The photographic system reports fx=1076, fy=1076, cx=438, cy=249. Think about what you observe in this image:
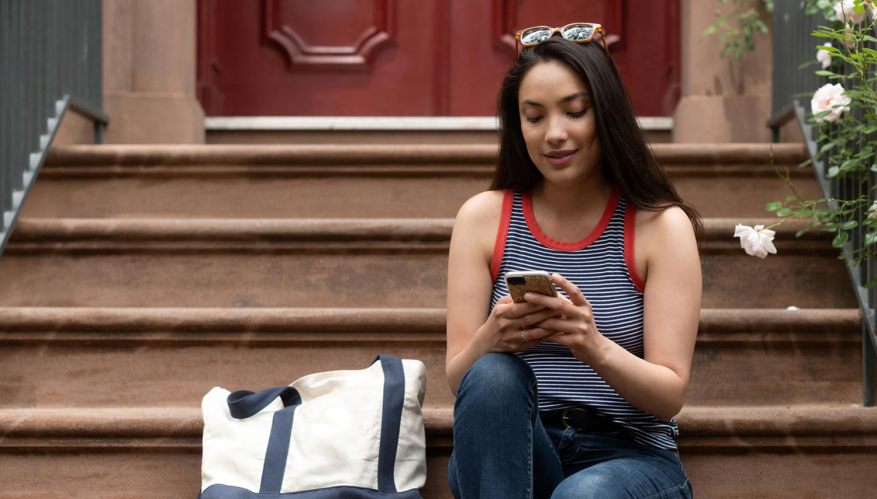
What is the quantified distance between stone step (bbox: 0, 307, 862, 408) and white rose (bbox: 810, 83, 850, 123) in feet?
1.42

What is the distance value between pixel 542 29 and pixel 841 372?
3.50 ft

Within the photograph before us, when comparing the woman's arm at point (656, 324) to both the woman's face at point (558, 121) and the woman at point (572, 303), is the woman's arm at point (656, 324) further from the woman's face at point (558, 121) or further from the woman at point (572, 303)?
the woman's face at point (558, 121)

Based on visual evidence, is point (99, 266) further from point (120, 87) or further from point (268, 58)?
point (268, 58)

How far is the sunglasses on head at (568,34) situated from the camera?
1.83 meters

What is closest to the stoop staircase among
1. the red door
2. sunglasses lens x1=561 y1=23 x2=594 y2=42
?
sunglasses lens x1=561 y1=23 x2=594 y2=42

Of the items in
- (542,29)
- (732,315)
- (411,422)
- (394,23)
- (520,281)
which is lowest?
(411,422)

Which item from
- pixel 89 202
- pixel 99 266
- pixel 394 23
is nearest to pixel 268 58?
pixel 394 23

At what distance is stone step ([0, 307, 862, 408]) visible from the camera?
92.5 inches

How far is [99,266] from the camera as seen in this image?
8.73 ft

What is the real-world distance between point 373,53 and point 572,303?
244cm

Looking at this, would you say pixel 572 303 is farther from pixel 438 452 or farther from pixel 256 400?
pixel 256 400

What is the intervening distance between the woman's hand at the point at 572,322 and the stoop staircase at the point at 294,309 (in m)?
0.51

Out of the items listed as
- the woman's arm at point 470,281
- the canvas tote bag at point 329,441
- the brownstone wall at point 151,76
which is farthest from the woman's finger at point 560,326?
the brownstone wall at point 151,76

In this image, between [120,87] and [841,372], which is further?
[120,87]
